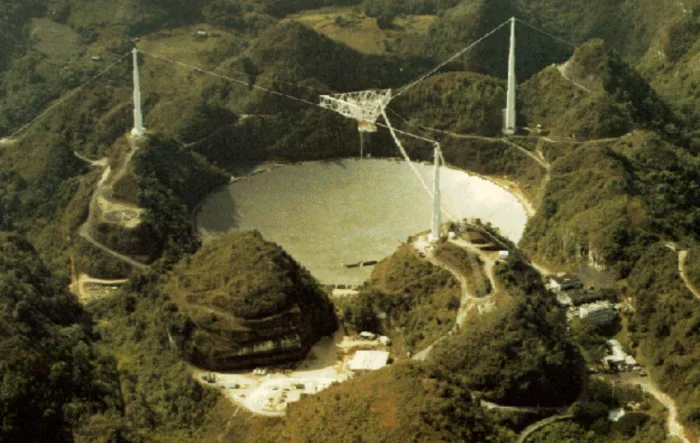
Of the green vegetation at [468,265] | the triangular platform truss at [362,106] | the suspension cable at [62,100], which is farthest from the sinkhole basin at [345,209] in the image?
the suspension cable at [62,100]

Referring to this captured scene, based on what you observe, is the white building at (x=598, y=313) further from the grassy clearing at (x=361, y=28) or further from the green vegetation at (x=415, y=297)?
the grassy clearing at (x=361, y=28)

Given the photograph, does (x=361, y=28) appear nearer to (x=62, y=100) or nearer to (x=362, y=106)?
(x=362, y=106)

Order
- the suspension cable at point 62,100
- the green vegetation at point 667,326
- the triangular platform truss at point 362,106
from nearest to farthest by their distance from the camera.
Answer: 1. the green vegetation at point 667,326
2. the triangular platform truss at point 362,106
3. the suspension cable at point 62,100

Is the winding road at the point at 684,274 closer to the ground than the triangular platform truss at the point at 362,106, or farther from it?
closer to the ground

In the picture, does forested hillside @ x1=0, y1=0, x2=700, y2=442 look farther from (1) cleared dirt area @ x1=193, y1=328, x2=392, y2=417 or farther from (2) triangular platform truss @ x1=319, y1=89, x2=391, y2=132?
(2) triangular platform truss @ x1=319, y1=89, x2=391, y2=132

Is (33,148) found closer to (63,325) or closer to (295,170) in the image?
(295,170)

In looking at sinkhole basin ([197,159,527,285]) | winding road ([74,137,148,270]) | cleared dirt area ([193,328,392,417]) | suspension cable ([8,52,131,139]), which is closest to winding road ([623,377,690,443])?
cleared dirt area ([193,328,392,417])
